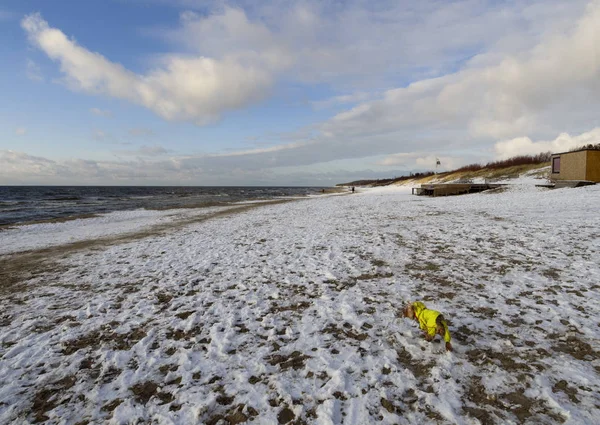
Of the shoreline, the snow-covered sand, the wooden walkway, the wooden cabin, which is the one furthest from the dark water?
the wooden cabin

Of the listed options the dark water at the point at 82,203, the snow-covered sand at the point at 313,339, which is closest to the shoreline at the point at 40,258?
the snow-covered sand at the point at 313,339

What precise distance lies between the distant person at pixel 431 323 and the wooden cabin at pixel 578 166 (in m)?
31.8

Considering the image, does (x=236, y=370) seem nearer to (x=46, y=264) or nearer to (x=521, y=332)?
(x=521, y=332)

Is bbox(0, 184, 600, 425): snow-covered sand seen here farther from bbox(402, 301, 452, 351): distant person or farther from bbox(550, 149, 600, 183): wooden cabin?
bbox(550, 149, 600, 183): wooden cabin

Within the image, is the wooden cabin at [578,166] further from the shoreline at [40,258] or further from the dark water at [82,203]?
the dark water at [82,203]

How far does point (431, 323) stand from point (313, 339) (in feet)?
6.32

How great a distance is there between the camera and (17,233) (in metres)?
18.1

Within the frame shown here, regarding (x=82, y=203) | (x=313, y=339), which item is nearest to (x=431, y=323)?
(x=313, y=339)

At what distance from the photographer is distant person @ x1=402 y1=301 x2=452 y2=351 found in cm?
449

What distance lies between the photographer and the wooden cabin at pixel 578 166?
26.1 metres

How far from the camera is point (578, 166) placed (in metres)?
27.1

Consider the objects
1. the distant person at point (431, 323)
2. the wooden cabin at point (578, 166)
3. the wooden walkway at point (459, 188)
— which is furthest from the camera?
the wooden walkway at point (459, 188)

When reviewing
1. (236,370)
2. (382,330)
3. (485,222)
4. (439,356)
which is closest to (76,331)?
(236,370)

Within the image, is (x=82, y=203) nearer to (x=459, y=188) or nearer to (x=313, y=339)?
(x=313, y=339)
